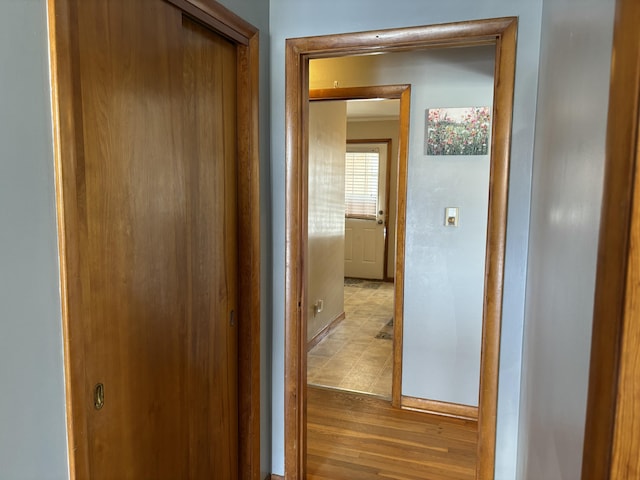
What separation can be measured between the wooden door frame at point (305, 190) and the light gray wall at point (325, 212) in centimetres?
159

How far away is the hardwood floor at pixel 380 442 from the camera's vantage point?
2.36 meters

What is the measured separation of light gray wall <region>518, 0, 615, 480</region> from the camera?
0.82m

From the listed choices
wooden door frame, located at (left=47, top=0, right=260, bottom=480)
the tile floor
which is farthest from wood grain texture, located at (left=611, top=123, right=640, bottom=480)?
the tile floor

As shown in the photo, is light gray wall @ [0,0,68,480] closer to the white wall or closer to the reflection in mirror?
the reflection in mirror

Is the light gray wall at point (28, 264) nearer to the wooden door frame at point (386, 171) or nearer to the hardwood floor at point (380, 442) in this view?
the hardwood floor at point (380, 442)

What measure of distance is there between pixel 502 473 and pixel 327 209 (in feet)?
9.03

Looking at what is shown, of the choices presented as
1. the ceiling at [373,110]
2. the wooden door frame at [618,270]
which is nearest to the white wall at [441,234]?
the wooden door frame at [618,270]

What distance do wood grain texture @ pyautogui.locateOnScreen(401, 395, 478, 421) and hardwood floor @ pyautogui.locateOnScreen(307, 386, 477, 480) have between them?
0.14ft

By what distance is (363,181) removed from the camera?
695 cm

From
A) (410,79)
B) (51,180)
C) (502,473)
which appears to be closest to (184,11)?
(51,180)

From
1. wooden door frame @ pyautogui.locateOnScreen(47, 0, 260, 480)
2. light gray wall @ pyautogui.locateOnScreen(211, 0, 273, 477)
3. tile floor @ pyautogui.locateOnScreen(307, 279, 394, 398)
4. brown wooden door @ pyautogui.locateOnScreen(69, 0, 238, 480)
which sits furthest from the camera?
tile floor @ pyautogui.locateOnScreen(307, 279, 394, 398)

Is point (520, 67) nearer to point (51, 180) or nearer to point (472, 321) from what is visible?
point (51, 180)

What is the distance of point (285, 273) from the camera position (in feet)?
6.64

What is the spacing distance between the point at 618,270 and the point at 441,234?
2270 mm
